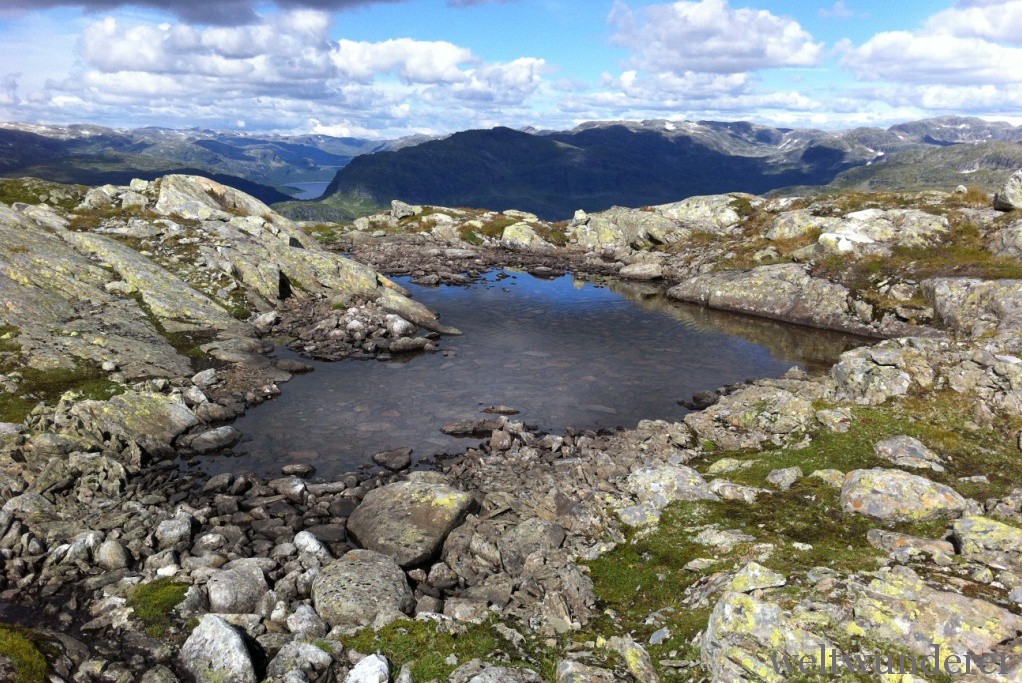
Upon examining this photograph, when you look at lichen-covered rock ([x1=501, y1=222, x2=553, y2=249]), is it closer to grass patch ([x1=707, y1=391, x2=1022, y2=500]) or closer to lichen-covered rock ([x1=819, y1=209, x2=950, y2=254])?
lichen-covered rock ([x1=819, y1=209, x2=950, y2=254])

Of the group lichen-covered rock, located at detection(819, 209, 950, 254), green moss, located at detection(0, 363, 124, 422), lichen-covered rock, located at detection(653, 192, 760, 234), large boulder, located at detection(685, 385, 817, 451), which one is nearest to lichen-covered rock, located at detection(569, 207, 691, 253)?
lichen-covered rock, located at detection(653, 192, 760, 234)

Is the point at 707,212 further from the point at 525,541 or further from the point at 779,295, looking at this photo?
the point at 525,541

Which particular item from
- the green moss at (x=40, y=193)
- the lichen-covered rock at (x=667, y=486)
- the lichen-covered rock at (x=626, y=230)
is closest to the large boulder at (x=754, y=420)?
the lichen-covered rock at (x=667, y=486)

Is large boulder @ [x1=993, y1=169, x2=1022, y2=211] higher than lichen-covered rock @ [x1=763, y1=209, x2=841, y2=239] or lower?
higher

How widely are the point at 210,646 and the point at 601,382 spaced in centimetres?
3466

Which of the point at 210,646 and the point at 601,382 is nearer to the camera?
the point at 210,646

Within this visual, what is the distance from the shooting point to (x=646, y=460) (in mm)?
30047

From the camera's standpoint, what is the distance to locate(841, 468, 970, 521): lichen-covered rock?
1933 cm

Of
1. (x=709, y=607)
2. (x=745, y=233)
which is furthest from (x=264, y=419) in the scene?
(x=745, y=233)

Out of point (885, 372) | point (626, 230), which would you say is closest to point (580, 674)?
Result: point (885, 372)

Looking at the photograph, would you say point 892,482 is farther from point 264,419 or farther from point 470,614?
point 264,419

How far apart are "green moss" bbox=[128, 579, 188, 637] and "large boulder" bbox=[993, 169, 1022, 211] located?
98.2 m

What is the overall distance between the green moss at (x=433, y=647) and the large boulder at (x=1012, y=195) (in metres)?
91.9

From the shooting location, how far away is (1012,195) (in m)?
74.9
